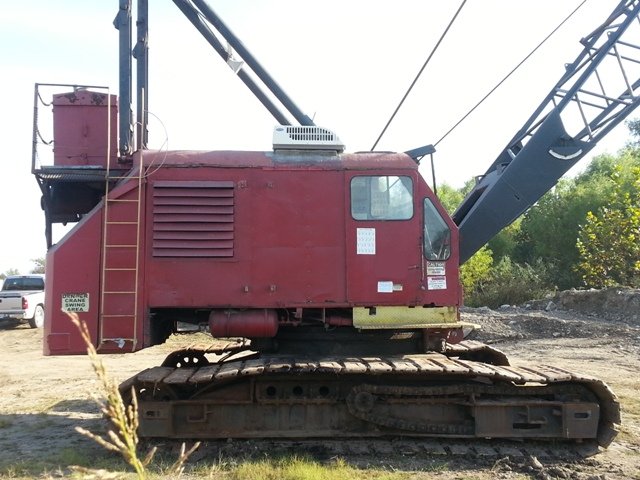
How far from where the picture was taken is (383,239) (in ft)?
21.5

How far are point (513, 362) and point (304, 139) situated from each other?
416 centimetres

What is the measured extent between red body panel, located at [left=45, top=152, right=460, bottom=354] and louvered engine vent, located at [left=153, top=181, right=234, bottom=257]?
0.01m

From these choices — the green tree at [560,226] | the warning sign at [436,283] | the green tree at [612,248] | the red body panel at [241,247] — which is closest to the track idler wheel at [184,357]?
the red body panel at [241,247]

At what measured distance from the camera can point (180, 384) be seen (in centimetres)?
620

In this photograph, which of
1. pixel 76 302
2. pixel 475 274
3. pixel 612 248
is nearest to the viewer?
pixel 76 302

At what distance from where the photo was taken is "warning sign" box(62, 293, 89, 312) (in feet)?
20.7

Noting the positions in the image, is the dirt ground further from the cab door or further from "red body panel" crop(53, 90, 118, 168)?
"red body panel" crop(53, 90, 118, 168)

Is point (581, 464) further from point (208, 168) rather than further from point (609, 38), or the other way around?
point (609, 38)

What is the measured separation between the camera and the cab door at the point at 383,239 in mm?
6500

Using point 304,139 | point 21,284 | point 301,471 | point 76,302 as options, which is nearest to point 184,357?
point 76,302

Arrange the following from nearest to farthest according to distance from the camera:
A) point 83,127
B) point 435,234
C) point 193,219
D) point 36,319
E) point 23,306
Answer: point 193,219 → point 435,234 → point 83,127 → point 23,306 → point 36,319

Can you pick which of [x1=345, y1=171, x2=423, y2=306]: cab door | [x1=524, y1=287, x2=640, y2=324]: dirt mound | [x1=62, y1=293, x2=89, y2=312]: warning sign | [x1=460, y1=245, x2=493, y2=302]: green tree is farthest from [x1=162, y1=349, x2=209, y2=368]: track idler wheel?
[x1=460, y1=245, x2=493, y2=302]: green tree

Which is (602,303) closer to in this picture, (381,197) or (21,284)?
(381,197)

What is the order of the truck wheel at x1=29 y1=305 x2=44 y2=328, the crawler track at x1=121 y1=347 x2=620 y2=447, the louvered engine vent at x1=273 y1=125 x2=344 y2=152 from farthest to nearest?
the truck wheel at x1=29 y1=305 x2=44 y2=328 < the louvered engine vent at x1=273 y1=125 x2=344 y2=152 < the crawler track at x1=121 y1=347 x2=620 y2=447
